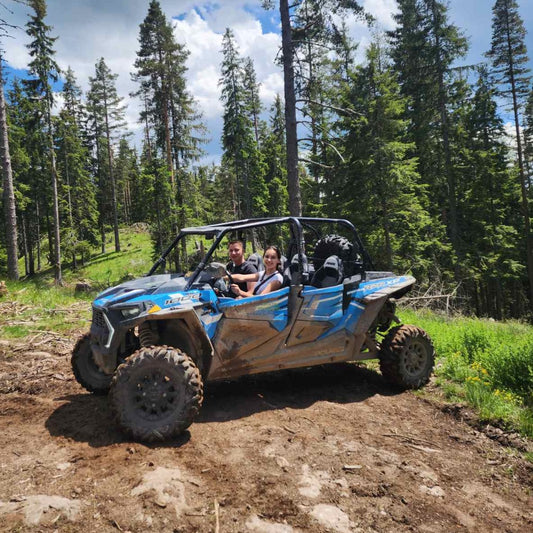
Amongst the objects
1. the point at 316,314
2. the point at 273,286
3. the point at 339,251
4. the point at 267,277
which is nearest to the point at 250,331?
the point at 273,286

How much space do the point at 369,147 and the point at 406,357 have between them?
12.9 metres

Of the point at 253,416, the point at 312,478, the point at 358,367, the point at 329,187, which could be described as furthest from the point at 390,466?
the point at 329,187

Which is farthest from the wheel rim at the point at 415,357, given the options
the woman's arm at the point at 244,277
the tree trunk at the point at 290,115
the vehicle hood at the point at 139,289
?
the tree trunk at the point at 290,115

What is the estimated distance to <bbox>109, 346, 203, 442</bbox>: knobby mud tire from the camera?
361 centimetres

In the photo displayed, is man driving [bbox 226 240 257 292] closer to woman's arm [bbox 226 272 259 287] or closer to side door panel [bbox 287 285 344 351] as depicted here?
woman's arm [bbox 226 272 259 287]

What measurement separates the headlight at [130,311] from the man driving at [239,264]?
5.94 feet

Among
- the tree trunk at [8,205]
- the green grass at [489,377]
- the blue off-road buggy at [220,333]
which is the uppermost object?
the tree trunk at [8,205]

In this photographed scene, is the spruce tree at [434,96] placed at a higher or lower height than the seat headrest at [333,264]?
higher

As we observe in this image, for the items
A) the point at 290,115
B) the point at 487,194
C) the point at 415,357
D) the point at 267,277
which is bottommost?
the point at 415,357

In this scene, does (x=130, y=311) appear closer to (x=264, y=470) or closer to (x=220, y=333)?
(x=220, y=333)

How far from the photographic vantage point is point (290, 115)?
11.0 meters

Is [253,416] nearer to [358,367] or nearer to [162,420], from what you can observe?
[162,420]

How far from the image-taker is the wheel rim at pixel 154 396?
145 inches

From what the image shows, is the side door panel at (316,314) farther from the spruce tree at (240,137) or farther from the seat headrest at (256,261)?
the spruce tree at (240,137)
